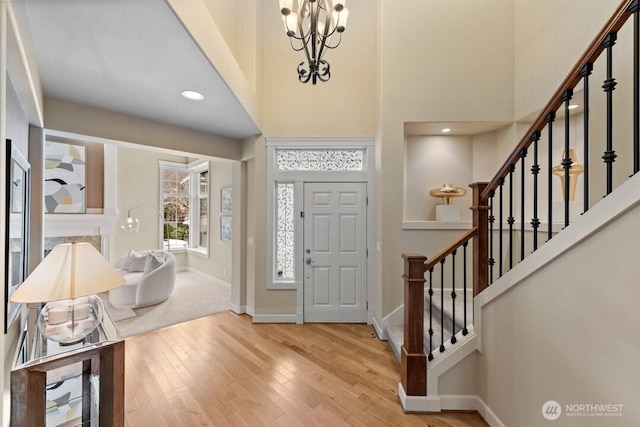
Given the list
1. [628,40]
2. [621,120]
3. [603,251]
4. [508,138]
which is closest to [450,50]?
[508,138]

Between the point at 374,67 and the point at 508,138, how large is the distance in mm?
1920

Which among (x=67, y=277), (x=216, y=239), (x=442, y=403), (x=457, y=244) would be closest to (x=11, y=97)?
(x=67, y=277)

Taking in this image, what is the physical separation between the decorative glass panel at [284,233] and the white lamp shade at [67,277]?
222 cm

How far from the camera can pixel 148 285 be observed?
13.2 feet

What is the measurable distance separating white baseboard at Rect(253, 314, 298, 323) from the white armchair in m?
1.88

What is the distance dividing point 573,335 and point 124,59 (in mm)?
3115

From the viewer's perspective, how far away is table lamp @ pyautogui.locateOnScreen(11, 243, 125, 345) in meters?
1.26

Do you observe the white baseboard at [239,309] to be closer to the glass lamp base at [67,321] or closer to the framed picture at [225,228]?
the framed picture at [225,228]

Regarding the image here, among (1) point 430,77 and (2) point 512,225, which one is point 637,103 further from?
(1) point 430,77

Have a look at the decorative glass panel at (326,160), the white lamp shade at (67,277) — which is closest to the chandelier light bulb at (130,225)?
the decorative glass panel at (326,160)

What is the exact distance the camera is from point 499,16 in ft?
9.71

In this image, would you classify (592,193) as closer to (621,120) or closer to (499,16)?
(621,120)

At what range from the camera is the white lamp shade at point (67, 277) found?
1238 millimetres

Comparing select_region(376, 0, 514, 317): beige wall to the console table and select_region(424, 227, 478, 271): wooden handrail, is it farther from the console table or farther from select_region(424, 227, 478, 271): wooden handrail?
the console table
